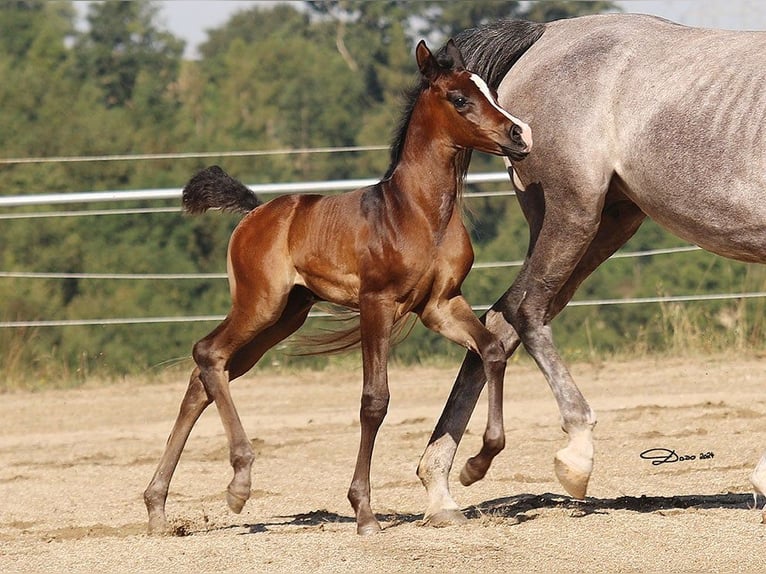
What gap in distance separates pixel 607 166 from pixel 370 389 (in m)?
1.35

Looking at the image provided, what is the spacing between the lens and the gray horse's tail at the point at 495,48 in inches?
224

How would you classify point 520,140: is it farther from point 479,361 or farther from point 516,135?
point 479,361

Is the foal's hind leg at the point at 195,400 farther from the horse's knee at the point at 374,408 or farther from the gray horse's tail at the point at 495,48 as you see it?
the gray horse's tail at the point at 495,48

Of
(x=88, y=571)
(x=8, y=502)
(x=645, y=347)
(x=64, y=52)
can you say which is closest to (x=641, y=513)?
(x=88, y=571)

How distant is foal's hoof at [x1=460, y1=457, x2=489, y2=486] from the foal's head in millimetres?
1132

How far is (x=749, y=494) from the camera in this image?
548 centimetres

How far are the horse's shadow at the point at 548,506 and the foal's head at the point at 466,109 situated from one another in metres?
1.48

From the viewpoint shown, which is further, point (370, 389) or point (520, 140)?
point (370, 389)

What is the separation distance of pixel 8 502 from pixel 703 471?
10.8 feet

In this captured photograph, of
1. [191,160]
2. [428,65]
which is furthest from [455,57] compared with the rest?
[191,160]

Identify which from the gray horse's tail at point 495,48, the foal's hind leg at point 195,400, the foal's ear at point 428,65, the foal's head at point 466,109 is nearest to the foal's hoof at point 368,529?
the foal's hind leg at point 195,400

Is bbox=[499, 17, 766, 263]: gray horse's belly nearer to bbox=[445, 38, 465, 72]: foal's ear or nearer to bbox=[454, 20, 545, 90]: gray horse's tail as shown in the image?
bbox=[454, 20, 545, 90]: gray horse's tail

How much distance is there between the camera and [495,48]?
570 cm
